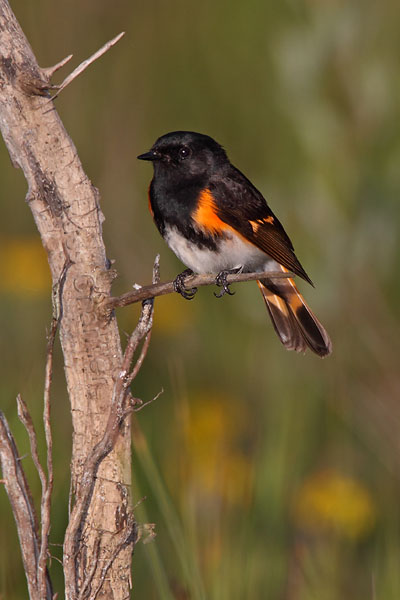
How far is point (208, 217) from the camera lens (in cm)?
285

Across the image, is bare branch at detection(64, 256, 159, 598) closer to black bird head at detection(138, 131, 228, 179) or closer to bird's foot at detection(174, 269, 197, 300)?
bird's foot at detection(174, 269, 197, 300)

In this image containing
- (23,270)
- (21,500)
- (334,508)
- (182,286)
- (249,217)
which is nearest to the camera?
(21,500)

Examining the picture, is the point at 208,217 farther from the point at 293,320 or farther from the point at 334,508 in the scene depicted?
the point at 334,508

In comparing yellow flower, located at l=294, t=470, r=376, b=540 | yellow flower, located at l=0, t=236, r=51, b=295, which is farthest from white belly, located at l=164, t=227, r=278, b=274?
yellow flower, located at l=0, t=236, r=51, b=295

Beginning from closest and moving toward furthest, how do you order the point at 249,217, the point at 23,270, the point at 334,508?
the point at 334,508, the point at 249,217, the point at 23,270

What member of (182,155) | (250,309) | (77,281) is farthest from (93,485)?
(250,309)

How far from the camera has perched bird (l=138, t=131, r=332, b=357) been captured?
285 centimetres

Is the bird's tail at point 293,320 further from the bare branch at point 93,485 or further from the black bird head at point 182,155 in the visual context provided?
the bare branch at point 93,485

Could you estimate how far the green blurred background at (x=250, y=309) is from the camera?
2.10m

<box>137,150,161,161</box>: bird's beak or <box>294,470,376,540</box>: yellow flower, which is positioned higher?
<box>137,150,161,161</box>: bird's beak

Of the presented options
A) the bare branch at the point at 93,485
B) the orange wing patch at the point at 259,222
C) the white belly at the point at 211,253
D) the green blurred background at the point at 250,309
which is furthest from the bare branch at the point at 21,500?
the orange wing patch at the point at 259,222

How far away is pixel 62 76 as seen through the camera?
4895 mm

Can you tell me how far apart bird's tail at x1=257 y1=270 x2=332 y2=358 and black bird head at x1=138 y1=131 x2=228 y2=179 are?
479mm

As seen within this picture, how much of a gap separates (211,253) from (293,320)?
18.0 inches
